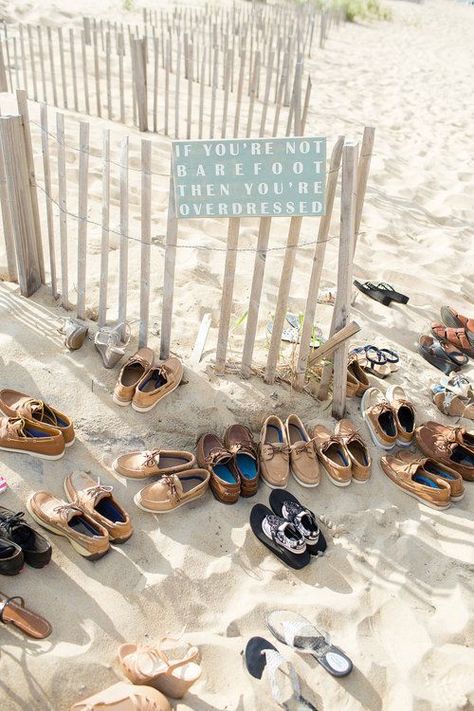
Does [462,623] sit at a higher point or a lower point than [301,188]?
lower

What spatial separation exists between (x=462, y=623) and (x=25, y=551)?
6.32 feet

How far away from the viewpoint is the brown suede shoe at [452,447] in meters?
3.37

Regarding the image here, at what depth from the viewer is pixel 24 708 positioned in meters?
2.09

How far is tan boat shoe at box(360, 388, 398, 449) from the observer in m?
3.46

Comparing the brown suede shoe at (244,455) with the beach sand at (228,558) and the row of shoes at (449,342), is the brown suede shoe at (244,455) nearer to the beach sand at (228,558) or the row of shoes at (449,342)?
the beach sand at (228,558)

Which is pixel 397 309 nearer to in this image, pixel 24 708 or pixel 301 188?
pixel 301 188

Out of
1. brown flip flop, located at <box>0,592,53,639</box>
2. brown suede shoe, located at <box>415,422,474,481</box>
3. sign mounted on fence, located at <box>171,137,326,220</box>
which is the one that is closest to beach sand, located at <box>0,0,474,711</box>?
brown flip flop, located at <box>0,592,53,639</box>

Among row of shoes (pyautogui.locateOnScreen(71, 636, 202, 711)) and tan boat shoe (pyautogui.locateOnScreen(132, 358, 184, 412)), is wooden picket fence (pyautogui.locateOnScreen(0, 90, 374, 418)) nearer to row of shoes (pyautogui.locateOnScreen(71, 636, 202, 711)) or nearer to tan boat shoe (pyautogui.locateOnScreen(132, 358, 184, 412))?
tan boat shoe (pyautogui.locateOnScreen(132, 358, 184, 412))

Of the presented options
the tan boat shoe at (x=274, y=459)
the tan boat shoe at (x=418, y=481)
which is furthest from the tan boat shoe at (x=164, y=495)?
the tan boat shoe at (x=418, y=481)

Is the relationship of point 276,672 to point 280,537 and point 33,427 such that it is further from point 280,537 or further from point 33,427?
point 33,427

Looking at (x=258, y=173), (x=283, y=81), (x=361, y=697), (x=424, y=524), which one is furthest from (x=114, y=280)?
(x=283, y=81)

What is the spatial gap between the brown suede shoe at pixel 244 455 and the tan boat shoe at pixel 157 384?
1.39 ft

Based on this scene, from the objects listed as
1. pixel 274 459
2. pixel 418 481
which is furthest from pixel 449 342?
pixel 274 459

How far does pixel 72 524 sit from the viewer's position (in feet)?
8.86
